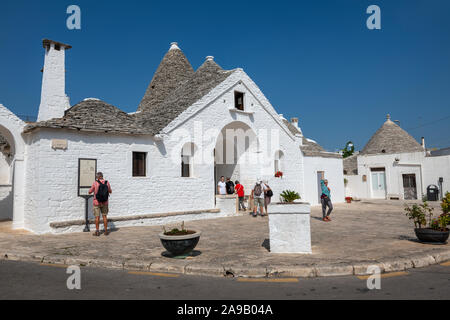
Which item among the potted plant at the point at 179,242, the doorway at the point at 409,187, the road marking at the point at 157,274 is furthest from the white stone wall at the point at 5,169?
the doorway at the point at 409,187

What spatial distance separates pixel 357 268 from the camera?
5922mm

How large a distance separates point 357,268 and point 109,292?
14.1ft

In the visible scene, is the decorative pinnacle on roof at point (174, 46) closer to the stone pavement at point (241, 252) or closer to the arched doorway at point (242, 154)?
the arched doorway at point (242, 154)

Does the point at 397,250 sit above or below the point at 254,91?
below

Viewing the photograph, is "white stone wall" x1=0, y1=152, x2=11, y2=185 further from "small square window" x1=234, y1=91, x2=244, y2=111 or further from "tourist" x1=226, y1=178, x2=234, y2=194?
"small square window" x1=234, y1=91, x2=244, y2=111

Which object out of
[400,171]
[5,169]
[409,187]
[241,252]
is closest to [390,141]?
[400,171]

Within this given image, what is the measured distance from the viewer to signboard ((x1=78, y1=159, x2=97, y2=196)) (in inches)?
440

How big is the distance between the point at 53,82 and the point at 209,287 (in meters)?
10.5

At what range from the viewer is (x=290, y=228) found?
24.3 ft

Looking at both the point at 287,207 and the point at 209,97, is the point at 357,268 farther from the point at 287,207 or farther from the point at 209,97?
the point at 209,97

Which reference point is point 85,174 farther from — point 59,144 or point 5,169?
point 5,169

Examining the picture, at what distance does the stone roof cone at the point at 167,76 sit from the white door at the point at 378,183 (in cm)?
1770
